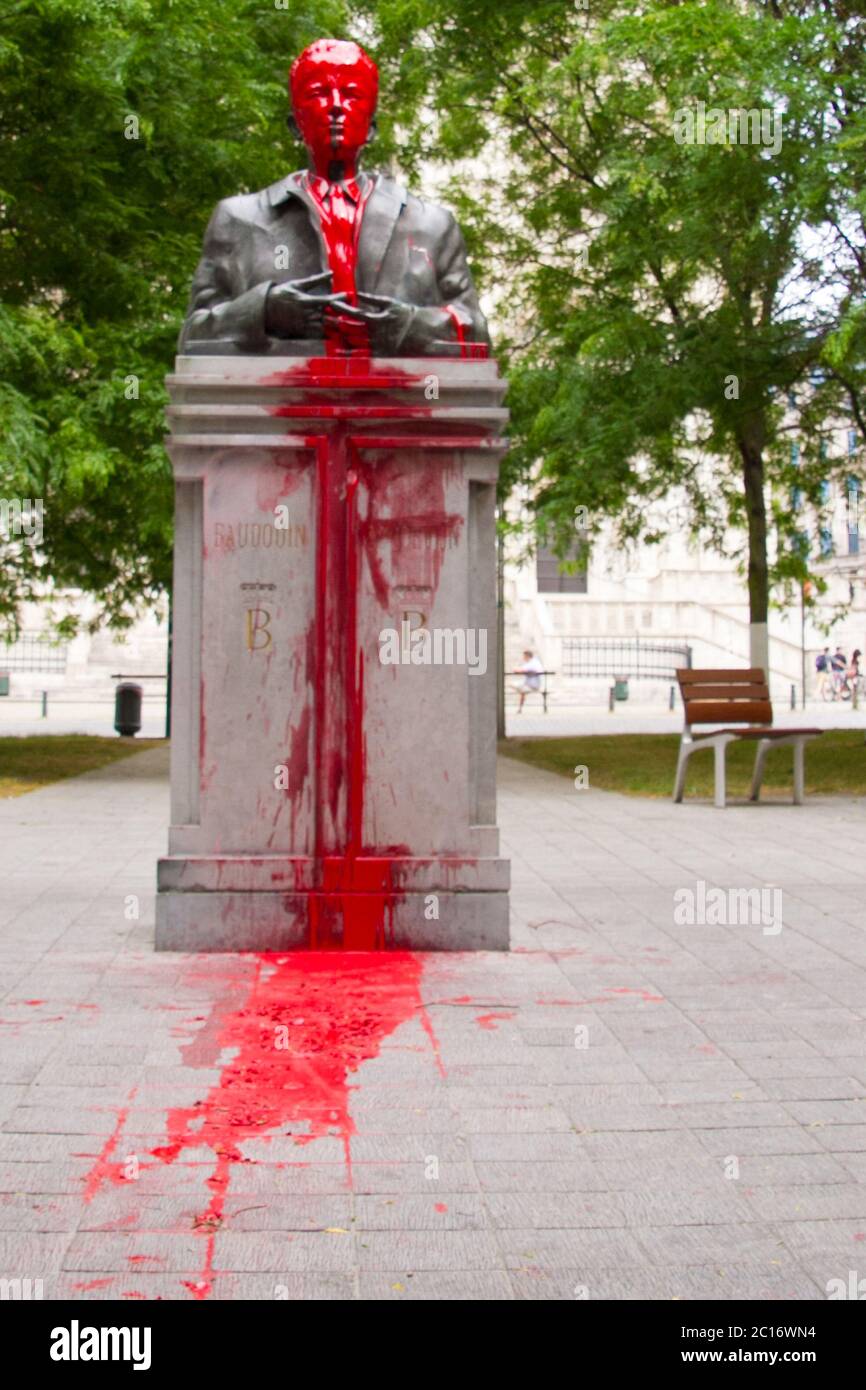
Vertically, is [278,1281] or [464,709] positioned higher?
[464,709]

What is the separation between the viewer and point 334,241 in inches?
286

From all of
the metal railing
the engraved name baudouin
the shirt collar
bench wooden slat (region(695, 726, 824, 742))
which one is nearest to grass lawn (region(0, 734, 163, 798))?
bench wooden slat (region(695, 726, 824, 742))

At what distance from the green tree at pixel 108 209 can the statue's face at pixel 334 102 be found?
8.31m

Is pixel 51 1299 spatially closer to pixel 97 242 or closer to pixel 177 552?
pixel 177 552

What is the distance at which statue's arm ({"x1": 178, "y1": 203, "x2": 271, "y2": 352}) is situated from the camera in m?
7.04

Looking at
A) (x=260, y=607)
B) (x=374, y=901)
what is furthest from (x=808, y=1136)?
(x=260, y=607)

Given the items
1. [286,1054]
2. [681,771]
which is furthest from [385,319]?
[681,771]

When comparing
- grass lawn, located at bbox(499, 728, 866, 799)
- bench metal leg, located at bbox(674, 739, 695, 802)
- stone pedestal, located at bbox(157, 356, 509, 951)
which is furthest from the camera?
grass lawn, located at bbox(499, 728, 866, 799)

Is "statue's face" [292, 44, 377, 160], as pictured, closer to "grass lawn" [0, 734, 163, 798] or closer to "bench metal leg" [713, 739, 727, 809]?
"bench metal leg" [713, 739, 727, 809]

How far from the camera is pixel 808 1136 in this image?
428 centimetres

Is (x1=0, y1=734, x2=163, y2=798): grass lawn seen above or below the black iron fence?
below

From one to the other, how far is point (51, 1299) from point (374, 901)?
3.71m

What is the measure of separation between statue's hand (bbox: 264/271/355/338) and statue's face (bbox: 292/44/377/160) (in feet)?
2.09

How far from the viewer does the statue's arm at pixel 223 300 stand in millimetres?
7043
